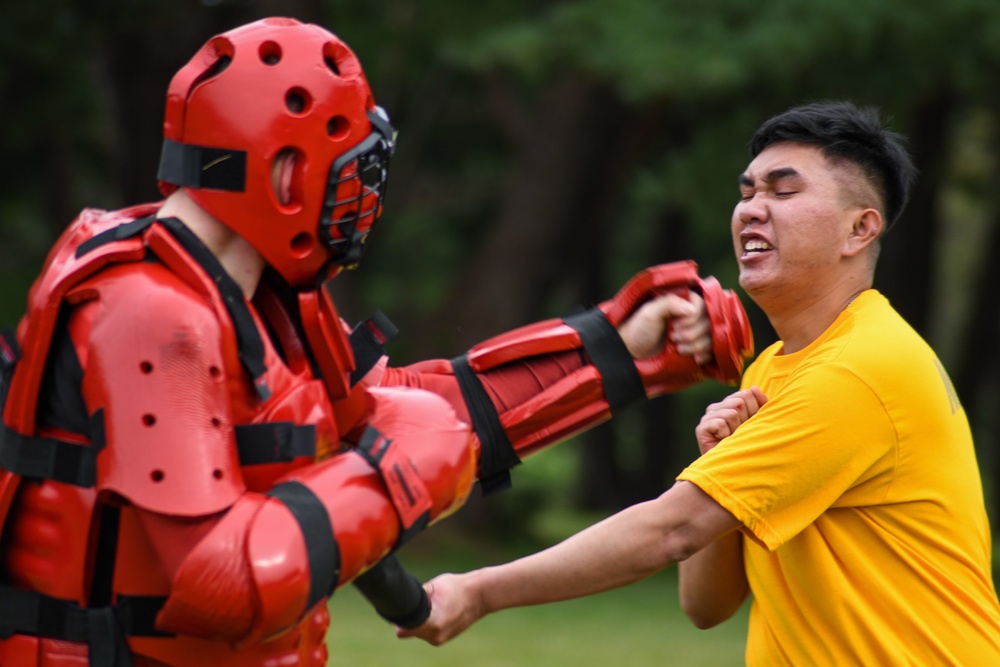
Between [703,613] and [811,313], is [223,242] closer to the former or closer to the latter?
[811,313]

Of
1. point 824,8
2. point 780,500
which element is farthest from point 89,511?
point 824,8

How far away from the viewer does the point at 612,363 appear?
3.94m

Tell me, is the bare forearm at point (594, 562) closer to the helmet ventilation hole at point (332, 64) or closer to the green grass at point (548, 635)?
the helmet ventilation hole at point (332, 64)

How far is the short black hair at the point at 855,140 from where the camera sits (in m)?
3.86

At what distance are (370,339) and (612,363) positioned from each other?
2.26 feet

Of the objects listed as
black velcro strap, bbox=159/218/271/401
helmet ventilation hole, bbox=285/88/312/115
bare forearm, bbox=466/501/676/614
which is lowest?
bare forearm, bbox=466/501/676/614

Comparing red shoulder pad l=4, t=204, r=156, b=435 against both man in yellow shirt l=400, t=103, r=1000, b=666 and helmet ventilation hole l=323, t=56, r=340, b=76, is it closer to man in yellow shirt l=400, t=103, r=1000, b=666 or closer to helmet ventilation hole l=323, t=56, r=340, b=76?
helmet ventilation hole l=323, t=56, r=340, b=76

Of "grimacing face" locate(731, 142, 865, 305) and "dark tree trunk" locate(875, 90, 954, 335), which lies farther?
"dark tree trunk" locate(875, 90, 954, 335)

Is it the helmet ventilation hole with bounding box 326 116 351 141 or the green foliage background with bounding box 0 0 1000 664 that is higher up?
the helmet ventilation hole with bounding box 326 116 351 141

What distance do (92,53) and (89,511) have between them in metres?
14.6

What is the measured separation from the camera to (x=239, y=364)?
317 cm

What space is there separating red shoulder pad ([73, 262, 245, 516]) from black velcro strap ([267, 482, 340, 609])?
0.12m

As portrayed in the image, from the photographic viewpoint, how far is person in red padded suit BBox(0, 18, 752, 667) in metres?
2.92

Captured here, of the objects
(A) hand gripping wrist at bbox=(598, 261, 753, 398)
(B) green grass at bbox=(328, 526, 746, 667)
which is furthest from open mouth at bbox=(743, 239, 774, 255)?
(B) green grass at bbox=(328, 526, 746, 667)
